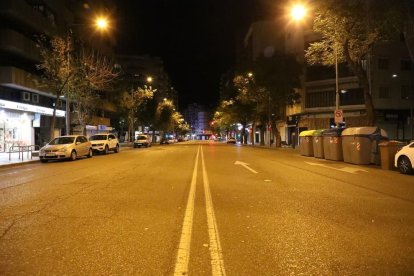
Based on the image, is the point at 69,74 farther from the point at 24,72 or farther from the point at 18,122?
the point at 18,122

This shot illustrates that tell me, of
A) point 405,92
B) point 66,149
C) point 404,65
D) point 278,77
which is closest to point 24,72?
point 66,149

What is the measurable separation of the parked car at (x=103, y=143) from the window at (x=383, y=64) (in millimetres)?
31299

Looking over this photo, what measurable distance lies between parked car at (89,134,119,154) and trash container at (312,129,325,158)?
16.1 metres

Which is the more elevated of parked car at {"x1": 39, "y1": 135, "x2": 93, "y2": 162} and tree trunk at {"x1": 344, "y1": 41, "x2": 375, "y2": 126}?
tree trunk at {"x1": 344, "y1": 41, "x2": 375, "y2": 126}

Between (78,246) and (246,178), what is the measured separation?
9293mm

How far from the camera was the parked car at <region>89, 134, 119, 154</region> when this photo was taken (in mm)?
33250

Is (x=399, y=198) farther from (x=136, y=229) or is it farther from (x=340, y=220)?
(x=136, y=229)

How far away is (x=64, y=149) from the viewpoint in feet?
82.9

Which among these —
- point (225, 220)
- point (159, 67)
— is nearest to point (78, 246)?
point (225, 220)

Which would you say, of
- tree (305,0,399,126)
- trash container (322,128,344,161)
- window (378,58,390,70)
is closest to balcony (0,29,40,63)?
tree (305,0,399,126)

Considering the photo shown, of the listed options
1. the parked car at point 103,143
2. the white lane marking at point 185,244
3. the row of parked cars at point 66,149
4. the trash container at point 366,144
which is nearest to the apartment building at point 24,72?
the parked car at point 103,143

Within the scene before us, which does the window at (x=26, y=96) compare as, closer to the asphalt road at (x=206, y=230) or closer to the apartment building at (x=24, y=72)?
the apartment building at (x=24, y=72)

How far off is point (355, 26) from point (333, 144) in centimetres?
669

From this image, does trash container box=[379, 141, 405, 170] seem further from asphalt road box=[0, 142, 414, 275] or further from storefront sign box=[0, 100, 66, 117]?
storefront sign box=[0, 100, 66, 117]
